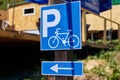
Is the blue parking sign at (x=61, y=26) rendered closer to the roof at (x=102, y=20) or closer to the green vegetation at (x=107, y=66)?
the green vegetation at (x=107, y=66)

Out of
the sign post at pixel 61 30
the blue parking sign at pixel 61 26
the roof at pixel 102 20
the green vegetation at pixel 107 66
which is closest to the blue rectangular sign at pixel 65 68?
the sign post at pixel 61 30

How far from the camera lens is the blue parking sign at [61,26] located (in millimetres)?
4543

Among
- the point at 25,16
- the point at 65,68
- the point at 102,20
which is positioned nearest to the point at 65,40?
the point at 65,68

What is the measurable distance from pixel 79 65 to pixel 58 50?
1.17 feet

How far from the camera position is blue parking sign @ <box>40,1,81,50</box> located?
4.54 meters

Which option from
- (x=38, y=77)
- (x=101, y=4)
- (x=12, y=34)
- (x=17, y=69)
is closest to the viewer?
(x=12, y=34)

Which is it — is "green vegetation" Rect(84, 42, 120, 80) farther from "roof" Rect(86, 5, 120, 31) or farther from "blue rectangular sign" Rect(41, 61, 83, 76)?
"blue rectangular sign" Rect(41, 61, 83, 76)

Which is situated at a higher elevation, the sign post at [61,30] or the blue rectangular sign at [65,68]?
the sign post at [61,30]

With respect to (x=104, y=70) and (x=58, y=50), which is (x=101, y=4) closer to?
(x=104, y=70)

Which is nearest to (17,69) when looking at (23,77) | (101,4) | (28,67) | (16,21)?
(28,67)

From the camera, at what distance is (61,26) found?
4.66 meters

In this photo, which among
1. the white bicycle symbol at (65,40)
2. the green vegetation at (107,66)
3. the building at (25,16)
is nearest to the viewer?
the white bicycle symbol at (65,40)

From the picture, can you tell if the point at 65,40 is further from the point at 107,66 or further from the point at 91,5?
the point at 91,5

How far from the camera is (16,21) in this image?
65.7ft
